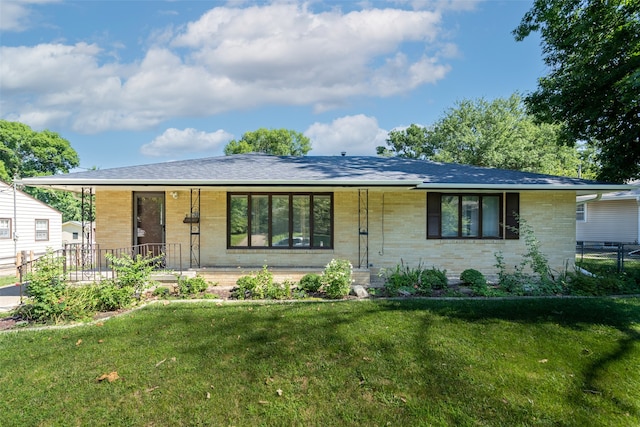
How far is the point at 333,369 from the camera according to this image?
3955 millimetres

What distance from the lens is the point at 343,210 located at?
989 cm

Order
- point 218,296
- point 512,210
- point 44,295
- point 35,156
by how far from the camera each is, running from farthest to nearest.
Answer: point 35,156, point 512,210, point 218,296, point 44,295

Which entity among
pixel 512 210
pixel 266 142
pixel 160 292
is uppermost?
pixel 266 142

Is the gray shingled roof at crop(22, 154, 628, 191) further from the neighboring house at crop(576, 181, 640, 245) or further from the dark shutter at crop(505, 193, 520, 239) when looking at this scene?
the neighboring house at crop(576, 181, 640, 245)

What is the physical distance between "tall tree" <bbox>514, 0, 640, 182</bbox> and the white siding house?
926 centimetres

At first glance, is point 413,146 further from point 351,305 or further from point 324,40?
point 351,305

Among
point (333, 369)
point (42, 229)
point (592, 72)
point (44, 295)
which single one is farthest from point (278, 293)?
point (42, 229)

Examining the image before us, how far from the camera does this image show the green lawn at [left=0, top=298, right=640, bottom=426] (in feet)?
10.5

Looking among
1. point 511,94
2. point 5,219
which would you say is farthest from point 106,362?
point 511,94

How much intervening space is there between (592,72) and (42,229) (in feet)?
94.1

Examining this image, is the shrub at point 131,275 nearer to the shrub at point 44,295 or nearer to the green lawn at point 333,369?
the shrub at point 44,295

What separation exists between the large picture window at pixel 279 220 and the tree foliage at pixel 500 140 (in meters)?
22.1

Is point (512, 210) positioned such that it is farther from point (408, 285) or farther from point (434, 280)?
point (408, 285)

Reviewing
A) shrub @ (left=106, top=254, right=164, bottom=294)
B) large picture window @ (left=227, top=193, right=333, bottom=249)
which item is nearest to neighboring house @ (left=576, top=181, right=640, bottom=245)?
large picture window @ (left=227, top=193, right=333, bottom=249)
